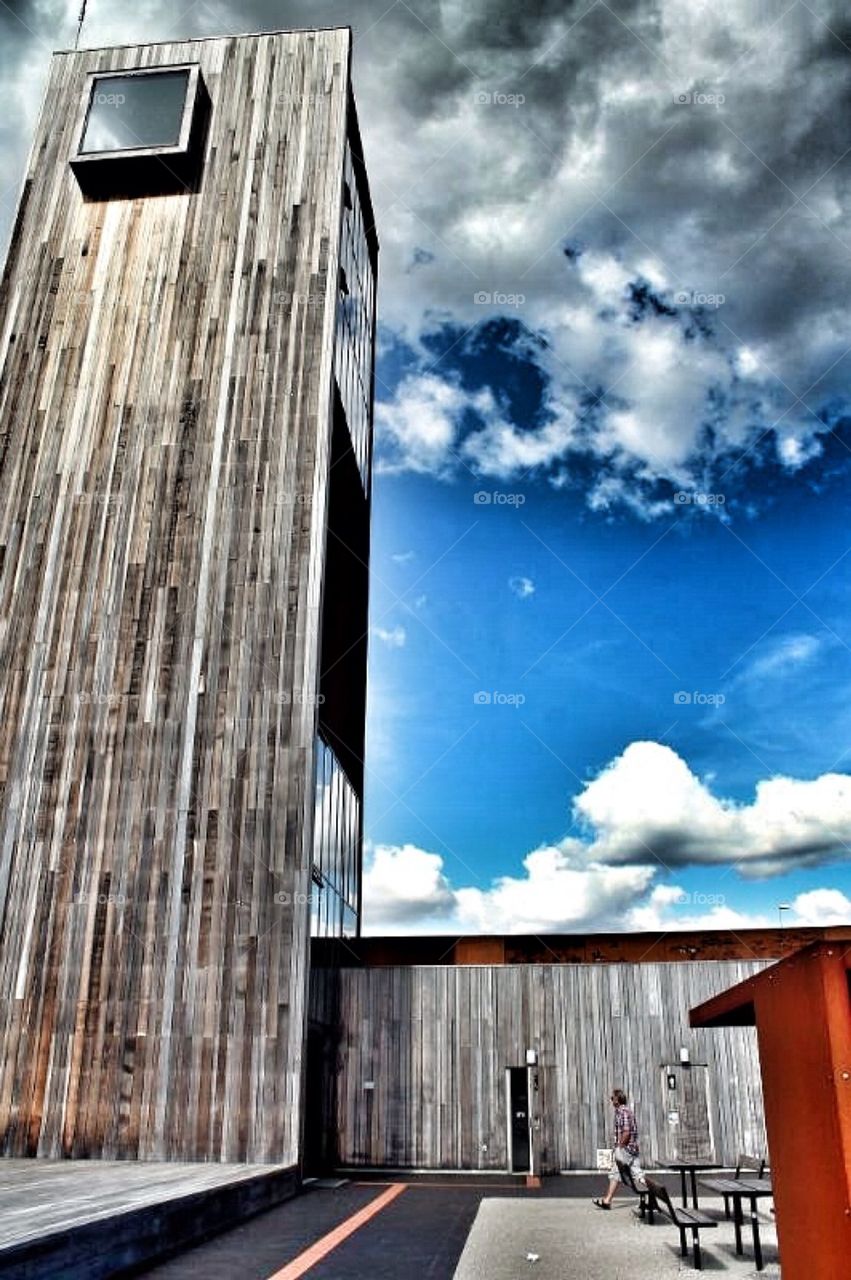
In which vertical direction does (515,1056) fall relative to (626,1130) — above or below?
above

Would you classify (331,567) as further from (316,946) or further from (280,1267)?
(280,1267)

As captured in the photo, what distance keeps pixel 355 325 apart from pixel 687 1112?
745 inches

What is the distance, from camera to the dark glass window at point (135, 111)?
20375mm

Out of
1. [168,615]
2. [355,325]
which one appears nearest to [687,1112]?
[168,615]

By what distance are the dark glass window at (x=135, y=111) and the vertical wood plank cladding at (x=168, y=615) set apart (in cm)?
62

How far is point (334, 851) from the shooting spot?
1861cm

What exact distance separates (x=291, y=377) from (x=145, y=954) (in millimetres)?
11013

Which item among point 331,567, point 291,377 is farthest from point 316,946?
point 291,377

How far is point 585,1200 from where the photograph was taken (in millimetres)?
12328

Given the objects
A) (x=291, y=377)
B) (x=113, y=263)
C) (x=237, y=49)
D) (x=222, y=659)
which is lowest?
(x=222, y=659)

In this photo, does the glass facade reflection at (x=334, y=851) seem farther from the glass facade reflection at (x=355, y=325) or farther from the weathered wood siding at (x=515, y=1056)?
the glass facade reflection at (x=355, y=325)

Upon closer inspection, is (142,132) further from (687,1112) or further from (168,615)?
(687,1112)

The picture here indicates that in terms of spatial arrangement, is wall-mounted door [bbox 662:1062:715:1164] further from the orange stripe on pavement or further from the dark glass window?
the dark glass window

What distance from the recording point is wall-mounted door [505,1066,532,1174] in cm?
1762
